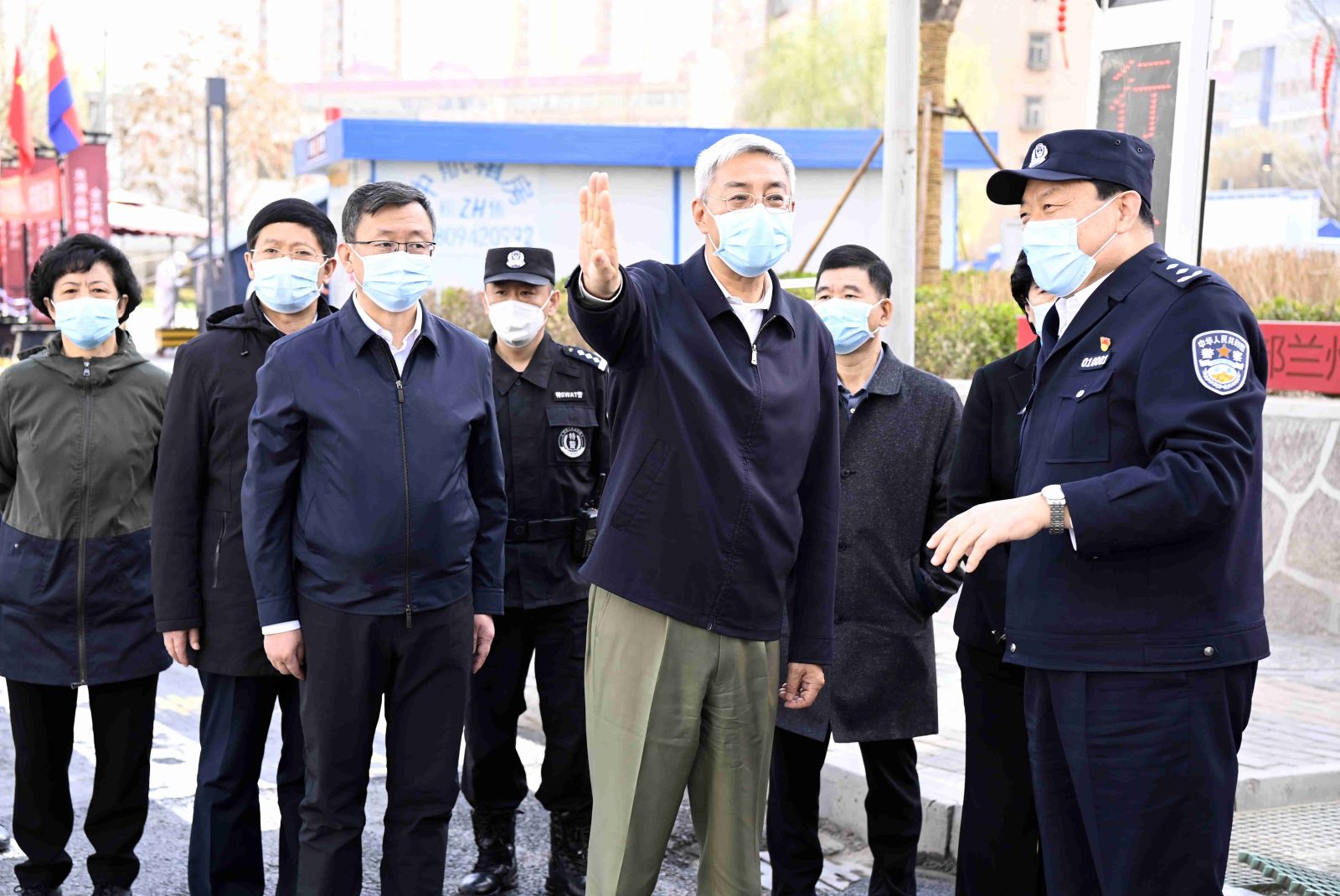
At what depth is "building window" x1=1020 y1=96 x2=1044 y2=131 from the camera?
6862 cm

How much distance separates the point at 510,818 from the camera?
15.7 feet

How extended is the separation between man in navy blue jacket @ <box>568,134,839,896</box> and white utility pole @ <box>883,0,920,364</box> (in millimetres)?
4589

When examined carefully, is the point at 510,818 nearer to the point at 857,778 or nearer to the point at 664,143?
the point at 857,778

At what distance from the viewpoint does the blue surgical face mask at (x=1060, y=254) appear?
3.17 metres

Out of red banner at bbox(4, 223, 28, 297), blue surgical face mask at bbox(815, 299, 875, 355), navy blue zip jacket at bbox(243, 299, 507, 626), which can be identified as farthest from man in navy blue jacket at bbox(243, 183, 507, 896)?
red banner at bbox(4, 223, 28, 297)

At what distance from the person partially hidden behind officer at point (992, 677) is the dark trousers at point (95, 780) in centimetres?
252

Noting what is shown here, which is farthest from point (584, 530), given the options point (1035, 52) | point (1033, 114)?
point (1033, 114)

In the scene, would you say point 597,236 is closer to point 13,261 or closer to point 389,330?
point 389,330

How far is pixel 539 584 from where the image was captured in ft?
15.7

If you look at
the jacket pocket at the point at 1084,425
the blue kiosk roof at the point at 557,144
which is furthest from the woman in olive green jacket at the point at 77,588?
the blue kiosk roof at the point at 557,144

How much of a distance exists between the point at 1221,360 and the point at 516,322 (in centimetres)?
271

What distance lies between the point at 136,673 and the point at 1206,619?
3188 mm

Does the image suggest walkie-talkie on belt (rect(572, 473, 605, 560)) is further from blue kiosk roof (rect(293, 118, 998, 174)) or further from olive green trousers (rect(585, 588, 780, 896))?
blue kiosk roof (rect(293, 118, 998, 174))

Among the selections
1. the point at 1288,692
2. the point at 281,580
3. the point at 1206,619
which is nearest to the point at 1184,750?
the point at 1206,619
